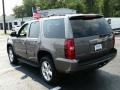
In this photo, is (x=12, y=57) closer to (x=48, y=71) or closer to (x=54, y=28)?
(x=48, y=71)

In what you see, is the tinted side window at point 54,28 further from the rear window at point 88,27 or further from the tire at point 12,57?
the tire at point 12,57

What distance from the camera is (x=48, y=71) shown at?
23.8 feet

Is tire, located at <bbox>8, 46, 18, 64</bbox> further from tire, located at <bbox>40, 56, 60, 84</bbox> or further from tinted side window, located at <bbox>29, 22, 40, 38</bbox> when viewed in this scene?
tire, located at <bbox>40, 56, 60, 84</bbox>

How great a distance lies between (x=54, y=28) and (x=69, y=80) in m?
1.65

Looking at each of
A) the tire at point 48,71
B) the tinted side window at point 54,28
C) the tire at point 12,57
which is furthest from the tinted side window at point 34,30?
the tire at point 12,57

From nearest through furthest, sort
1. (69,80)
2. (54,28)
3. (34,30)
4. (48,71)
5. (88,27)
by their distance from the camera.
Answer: (88,27) → (54,28) → (48,71) → (69,80) → (34,30)

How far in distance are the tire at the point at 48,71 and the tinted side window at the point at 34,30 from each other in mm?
867

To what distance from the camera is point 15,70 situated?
9.29 meters

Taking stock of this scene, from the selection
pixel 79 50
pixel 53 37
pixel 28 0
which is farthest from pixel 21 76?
pixel 28 0

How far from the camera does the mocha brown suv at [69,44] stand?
6.30 metres

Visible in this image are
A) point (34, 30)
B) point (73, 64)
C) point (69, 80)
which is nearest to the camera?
point (73, 64)

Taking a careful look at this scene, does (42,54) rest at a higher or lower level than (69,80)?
higher

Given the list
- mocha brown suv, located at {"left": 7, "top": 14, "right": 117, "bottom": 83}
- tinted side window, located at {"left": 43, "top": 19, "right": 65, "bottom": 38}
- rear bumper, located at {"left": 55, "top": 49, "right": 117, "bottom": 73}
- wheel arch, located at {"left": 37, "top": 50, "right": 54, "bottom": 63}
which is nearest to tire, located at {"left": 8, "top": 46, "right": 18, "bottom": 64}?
mocha brown suv, located at {"left": 7, "top": 14, "right": 117, "bottom": 83}

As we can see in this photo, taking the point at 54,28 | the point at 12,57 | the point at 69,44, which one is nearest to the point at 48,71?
the point at 54,28
